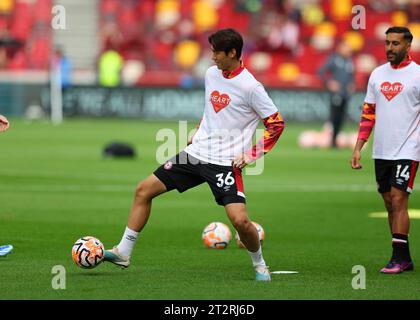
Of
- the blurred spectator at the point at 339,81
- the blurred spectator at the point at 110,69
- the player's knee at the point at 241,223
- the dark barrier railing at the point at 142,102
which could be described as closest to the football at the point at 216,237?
the player's knee at the point at 241,223

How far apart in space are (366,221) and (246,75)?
603 centimetres

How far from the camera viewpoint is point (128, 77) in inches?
1761

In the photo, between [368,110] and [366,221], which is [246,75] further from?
[366,221]

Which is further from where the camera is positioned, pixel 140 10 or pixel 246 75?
pixel 140 10

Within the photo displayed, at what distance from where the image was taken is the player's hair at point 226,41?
33.7 feet

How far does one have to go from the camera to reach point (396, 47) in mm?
11344

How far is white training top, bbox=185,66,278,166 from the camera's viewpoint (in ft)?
34.2

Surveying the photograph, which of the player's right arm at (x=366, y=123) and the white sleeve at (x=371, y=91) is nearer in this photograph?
the white sleeve at (x=371, y=91)

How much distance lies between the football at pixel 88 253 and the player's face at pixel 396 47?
349cm

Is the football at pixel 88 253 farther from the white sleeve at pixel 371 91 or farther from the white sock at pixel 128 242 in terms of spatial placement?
the white sleeve at pixel 371 91

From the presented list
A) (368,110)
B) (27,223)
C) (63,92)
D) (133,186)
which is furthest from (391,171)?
(63,92)

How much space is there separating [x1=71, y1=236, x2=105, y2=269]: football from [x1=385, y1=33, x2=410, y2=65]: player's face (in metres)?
3.49

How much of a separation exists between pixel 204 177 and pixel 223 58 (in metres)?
1.14

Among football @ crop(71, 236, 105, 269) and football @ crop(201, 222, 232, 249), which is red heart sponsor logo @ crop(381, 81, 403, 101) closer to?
football @ crop(201, 222, 232, 249)
